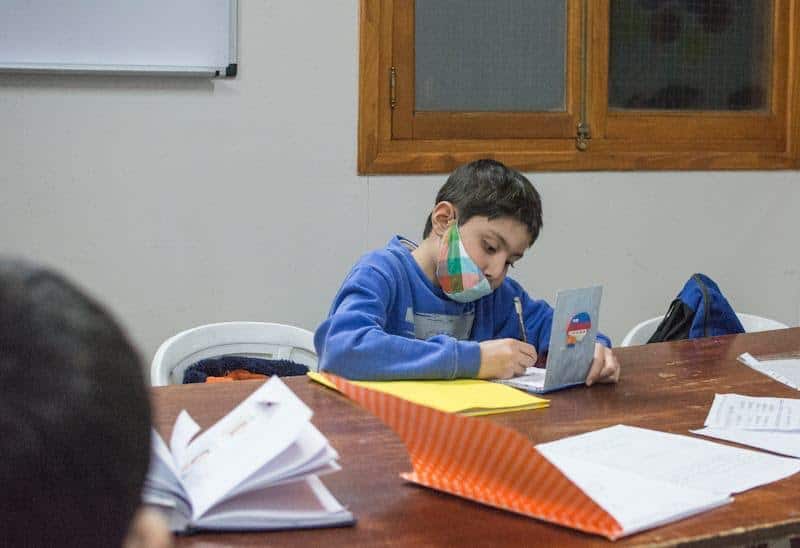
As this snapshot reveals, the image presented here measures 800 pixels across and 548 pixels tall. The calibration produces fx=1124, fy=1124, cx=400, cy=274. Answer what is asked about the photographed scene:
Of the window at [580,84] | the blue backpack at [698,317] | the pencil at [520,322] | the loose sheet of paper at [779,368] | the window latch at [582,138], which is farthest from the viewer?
the window latch at [582,138]

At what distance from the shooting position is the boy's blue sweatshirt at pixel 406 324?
5.89 feet

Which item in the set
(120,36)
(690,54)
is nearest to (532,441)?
(120,36)

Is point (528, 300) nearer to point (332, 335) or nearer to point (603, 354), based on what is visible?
point (603, 354)

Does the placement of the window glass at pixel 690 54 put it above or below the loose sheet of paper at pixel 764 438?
above

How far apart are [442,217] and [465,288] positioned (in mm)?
149

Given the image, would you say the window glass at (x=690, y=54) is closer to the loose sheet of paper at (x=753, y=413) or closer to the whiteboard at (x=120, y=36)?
the whiteboard at (x=120, y=36)

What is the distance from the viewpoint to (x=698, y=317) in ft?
8.27

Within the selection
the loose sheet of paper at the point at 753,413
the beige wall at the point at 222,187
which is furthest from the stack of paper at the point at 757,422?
the beige wall at the point at 222,187

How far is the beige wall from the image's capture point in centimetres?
268

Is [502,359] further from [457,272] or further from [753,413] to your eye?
[753,413]

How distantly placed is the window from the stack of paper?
145 cm

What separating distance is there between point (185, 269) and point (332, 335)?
1079 millimetres

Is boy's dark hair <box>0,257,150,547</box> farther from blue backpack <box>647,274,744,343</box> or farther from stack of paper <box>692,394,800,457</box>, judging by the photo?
→ blue backpack <box>647,274,744,343</box>

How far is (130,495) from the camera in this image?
473 millimetres
